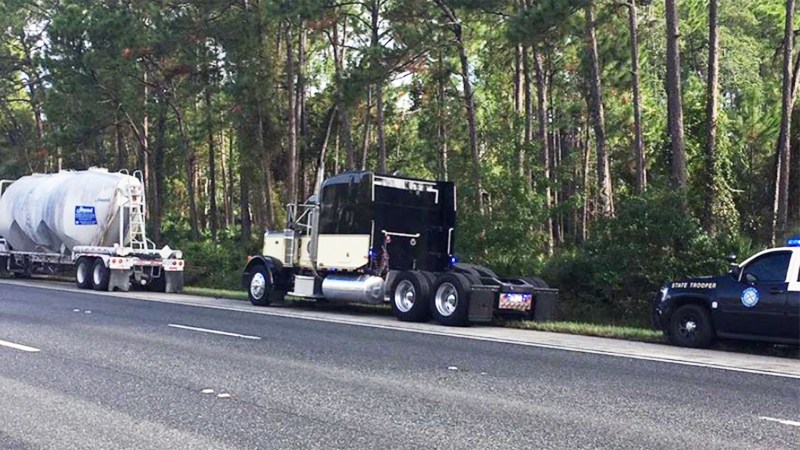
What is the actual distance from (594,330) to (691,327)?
2.20 m

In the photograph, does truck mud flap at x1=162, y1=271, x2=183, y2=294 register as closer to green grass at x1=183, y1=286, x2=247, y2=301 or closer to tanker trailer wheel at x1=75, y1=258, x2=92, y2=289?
green grass at x1=183, y1=286, x2=247, y2=301

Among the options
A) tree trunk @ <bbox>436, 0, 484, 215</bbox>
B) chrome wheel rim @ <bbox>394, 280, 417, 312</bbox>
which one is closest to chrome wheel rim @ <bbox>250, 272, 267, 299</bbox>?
chrome wheel rim @ <bbox>394, 280, 417, 312</bbox>

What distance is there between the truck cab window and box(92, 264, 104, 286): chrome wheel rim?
1904 cm

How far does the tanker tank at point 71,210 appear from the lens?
27453 mm

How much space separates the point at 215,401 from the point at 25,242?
989 inches

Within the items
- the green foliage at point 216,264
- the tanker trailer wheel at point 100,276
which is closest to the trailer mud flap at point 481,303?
the tanker trailer wheel at point 100,276

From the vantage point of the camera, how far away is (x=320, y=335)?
14.7 m

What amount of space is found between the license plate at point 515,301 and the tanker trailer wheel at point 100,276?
1374 centimetres

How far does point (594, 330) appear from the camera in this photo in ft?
54.3

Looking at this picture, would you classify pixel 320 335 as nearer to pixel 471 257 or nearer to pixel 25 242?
pixel 471 257

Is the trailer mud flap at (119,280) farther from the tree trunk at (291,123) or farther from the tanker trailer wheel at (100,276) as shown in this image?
the tree trunk at (291,123)

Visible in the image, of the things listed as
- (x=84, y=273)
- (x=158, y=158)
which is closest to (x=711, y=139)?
(x=84, y=273)

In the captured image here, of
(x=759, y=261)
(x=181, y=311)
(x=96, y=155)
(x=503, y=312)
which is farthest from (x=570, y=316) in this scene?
(x=96, y=155)

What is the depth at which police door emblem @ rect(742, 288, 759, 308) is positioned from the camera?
545 inches
